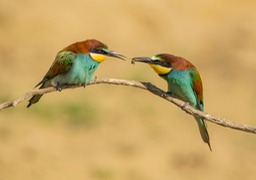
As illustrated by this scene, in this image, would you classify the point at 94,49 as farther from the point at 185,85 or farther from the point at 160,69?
the point at 185,85

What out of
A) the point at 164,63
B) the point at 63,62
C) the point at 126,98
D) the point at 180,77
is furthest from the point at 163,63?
the point at 126,98

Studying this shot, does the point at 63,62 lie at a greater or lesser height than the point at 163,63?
lesser

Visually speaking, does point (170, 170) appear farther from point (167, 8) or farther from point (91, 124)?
point (167, 8)

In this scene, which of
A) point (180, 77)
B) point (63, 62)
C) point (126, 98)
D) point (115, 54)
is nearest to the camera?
point (115, 54)

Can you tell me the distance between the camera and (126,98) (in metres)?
10.3

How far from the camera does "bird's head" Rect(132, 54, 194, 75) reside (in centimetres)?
399

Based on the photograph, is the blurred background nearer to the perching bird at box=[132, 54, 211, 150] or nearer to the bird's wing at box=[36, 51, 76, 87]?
the bird's wing at box=[36, 51, 76, 87]

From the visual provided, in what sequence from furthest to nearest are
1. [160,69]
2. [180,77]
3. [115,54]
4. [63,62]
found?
[63,62], [180,77], [160,69], [115,54]

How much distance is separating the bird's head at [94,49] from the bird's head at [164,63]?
117 mm

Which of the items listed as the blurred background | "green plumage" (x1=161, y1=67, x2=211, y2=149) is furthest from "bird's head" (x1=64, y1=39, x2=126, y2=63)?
the blurred background

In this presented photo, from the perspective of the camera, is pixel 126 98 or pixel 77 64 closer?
pixel 77 64

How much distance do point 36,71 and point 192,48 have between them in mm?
2479

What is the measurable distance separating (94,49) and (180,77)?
39 centimetres

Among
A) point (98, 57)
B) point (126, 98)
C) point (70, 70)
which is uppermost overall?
point (98, 57)
